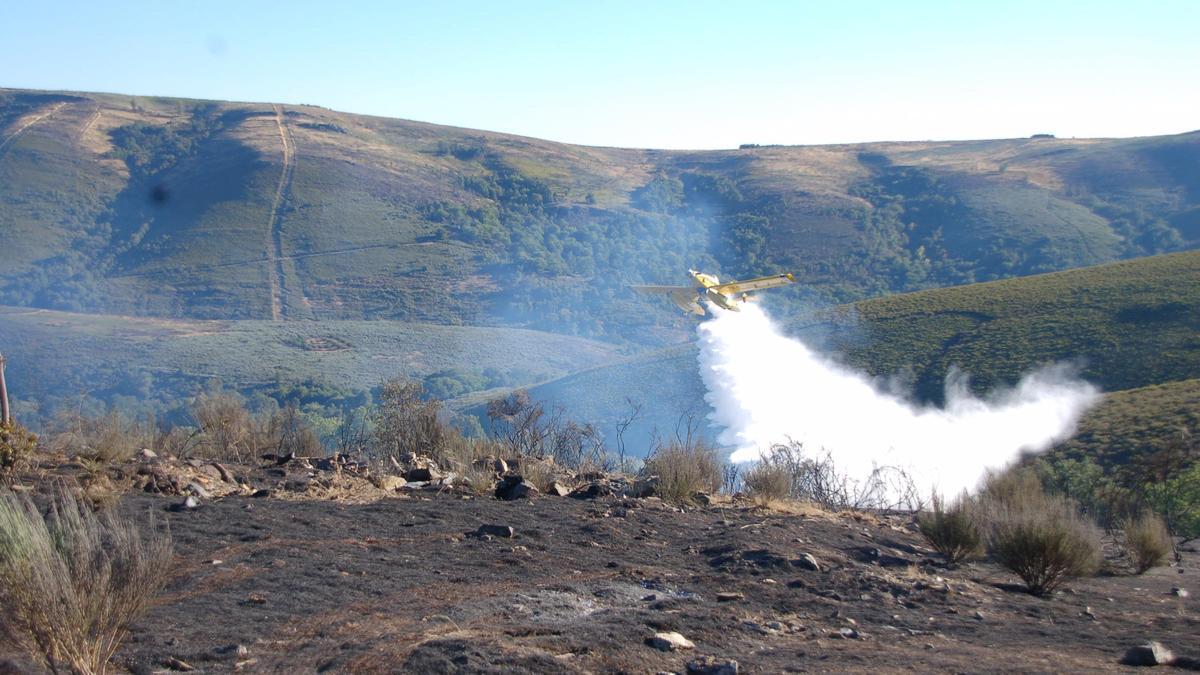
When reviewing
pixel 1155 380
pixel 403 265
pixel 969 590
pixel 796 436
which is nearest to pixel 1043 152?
pixel 403 265

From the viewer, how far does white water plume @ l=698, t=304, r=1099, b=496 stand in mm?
32625

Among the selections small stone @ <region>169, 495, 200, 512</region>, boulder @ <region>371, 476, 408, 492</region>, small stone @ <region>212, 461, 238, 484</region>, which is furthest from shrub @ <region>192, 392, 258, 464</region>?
small stone @ <region>169, 495, 200, 512</region>

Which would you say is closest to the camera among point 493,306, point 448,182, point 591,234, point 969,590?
point 969,590

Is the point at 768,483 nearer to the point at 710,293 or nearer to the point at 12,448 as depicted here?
the point at 12,448

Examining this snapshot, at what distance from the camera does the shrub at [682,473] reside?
16047 mm

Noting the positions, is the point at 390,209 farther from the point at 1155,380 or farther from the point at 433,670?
the point at 433,670

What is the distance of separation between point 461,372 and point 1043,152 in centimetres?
7758

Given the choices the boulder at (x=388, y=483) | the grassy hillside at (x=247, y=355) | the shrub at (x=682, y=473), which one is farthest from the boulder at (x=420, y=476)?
the grassy hillside at (x=247, y=355)

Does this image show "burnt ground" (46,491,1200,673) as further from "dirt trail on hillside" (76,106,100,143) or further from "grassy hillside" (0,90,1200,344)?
"dirt trail on hillside" (76,106,100,143)

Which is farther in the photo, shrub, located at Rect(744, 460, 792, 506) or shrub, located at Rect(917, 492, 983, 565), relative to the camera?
shrub, located at Rect(744, 460, 792, 506)

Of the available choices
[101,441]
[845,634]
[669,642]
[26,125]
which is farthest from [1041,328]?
[26,125]

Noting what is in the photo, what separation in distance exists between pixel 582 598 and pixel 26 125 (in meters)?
101

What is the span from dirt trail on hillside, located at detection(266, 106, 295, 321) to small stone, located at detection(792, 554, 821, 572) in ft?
193

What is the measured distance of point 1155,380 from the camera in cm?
3750
